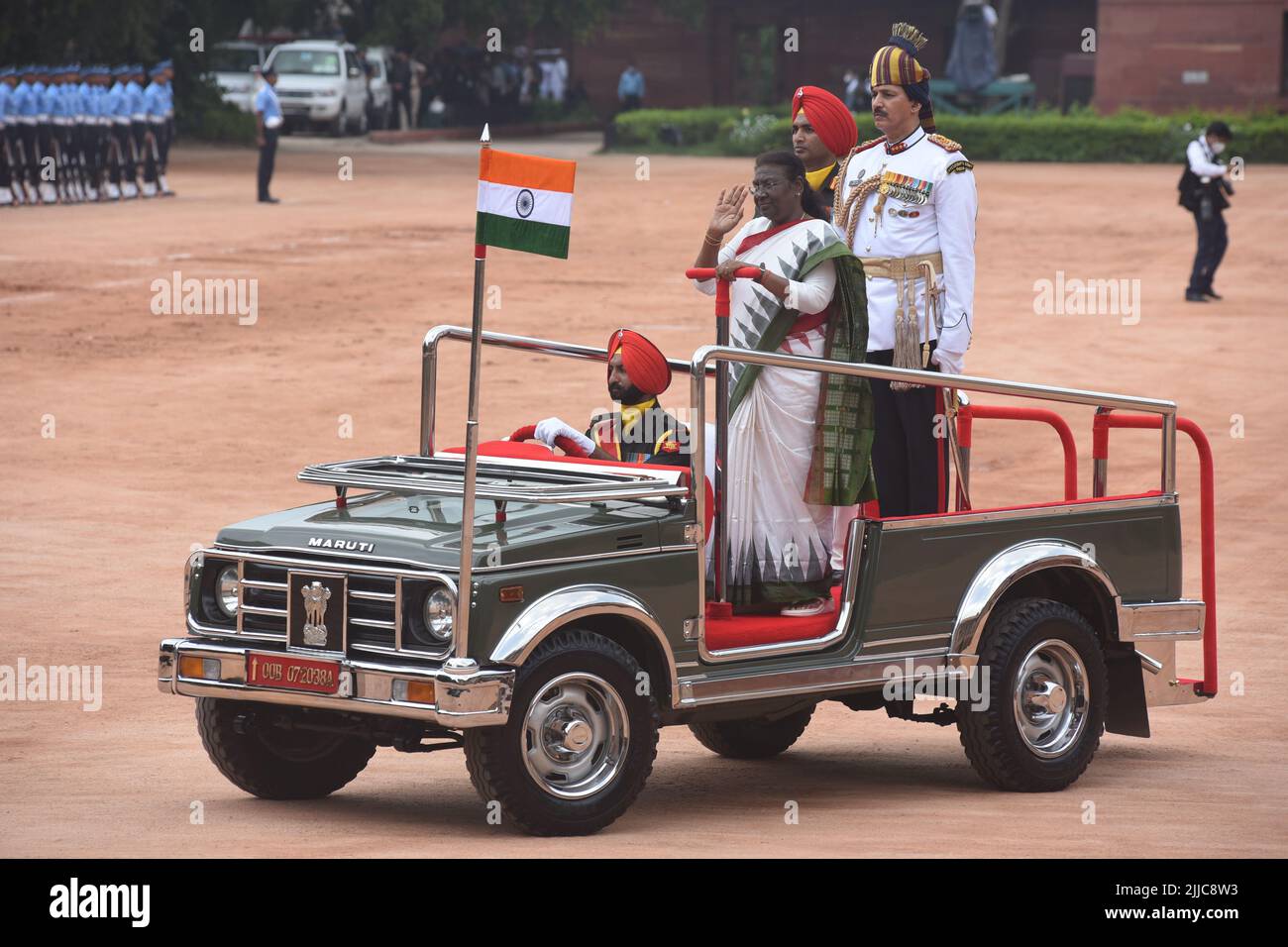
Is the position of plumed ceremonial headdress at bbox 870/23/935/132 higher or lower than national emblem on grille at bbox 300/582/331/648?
higher

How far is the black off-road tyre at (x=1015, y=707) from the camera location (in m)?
8.00

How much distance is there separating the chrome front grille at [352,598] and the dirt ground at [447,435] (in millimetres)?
613

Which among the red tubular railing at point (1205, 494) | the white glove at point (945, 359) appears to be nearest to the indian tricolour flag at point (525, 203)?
the white glove at point (945, 359)

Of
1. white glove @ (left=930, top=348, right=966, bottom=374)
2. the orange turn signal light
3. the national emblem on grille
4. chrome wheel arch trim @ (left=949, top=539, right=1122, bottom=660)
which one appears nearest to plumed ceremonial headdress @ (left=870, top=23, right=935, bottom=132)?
white glove @ (left=930, top=348, right=966, bottom=374)

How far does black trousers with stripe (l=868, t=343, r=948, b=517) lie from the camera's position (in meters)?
8.30

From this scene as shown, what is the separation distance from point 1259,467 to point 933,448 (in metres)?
9.54

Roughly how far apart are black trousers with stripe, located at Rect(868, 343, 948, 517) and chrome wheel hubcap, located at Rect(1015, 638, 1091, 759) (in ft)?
2.25

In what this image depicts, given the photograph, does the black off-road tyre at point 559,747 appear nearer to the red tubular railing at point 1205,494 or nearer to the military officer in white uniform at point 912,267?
the military officer in white uniform at point 912,267

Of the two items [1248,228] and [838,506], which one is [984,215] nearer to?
[1248,228]

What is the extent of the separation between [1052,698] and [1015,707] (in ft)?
0.76

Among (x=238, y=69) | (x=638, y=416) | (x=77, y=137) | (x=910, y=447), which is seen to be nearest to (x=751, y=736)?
(x=910, y=447)

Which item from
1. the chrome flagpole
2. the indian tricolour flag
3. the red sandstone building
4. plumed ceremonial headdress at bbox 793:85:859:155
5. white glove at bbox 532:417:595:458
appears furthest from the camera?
the red sandstone building

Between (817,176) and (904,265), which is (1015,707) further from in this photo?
(817,176)

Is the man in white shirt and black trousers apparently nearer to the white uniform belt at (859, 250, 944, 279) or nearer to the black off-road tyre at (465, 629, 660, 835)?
the white uniform belt at (859, 250, 944, 279)
